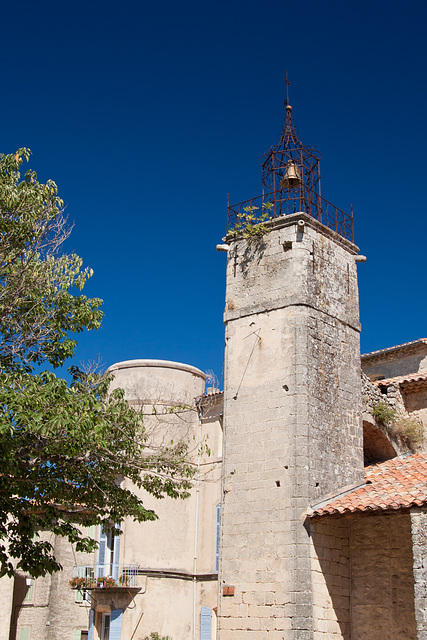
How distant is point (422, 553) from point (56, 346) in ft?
23.0

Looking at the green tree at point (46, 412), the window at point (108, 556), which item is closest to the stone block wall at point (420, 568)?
the green tree at point (46, 412)

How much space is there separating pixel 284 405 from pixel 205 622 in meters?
10.3

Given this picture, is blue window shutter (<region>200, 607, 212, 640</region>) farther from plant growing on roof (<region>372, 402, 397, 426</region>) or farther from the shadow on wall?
the shadow on wall

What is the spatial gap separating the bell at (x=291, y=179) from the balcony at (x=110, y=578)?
38.7 ft

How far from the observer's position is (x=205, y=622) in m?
20.8

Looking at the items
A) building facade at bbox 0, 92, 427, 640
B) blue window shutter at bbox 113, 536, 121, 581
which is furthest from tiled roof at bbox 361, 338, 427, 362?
blue window shutter at bbox 113, 536, 121, 581

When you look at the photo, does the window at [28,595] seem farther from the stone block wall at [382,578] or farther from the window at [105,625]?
the stone block wall at [382,578]

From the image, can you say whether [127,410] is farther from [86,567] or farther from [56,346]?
[86,567]

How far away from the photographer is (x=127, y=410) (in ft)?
40.9

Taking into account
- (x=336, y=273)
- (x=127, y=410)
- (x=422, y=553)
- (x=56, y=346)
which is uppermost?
(x=336, y=273)

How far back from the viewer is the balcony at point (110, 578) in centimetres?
2044

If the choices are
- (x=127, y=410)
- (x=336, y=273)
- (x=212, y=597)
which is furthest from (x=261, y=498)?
(x=212, y=597)

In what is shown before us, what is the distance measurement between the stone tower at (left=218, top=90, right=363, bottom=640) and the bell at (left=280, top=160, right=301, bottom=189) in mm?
30

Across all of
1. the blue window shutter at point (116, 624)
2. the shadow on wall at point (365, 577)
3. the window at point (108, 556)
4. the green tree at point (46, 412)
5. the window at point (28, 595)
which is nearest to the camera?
the green tree at point (46, 412)
